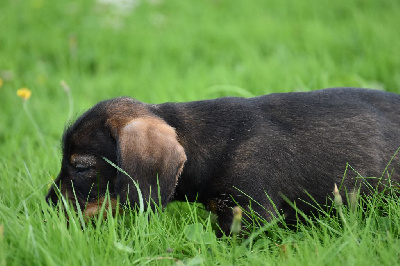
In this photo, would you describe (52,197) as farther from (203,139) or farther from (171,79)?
(171,79)

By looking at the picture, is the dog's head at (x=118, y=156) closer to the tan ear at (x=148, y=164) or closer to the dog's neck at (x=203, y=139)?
the tan ear at (x=148, y=164)

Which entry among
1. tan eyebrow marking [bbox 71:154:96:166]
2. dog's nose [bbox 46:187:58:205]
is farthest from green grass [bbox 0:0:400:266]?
tan eyebrow marking [bbox 71:154:96:166]

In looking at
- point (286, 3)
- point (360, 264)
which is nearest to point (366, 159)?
point (360, 264)

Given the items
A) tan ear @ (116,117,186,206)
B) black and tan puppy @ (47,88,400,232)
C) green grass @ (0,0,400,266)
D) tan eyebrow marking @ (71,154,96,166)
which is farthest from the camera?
tan eyebrow marking @ (71,154,96,166)

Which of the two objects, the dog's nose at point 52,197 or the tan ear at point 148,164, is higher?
the tan ear at point 148,164

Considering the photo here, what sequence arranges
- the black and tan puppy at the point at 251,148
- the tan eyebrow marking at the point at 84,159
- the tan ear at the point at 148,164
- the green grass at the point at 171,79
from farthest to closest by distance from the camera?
the tan eyebrow marking at the point at 84,159 → the black and tan puppy at the point at 251,148 → the tan ear at the point at 148,164 → the green grass at the point at 171,79

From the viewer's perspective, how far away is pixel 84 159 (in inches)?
142

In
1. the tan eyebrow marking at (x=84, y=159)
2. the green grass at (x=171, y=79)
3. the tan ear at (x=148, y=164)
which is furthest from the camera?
the tan eyebrow marking at (x=84, y=159)

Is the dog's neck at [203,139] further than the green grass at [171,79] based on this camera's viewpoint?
Yes

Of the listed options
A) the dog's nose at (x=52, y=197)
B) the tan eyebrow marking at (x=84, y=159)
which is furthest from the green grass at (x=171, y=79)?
the tan eyebrow marking at (x=84, y=159)

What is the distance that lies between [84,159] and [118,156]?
40 centimetres

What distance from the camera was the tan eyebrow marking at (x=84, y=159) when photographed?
360 cm

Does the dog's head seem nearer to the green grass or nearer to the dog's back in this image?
the green grass

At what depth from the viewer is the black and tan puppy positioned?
3.48m
